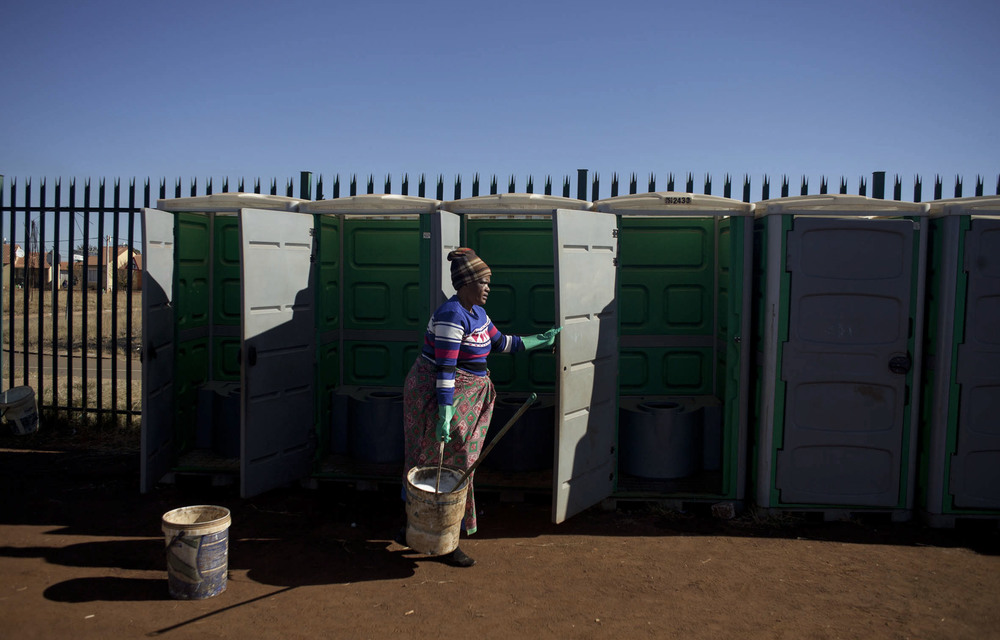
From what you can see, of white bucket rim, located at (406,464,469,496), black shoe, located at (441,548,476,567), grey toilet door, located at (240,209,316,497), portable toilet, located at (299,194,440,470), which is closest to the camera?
white bucket rim, located at (406,464,469,496)

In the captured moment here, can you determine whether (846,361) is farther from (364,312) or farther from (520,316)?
(364,312)

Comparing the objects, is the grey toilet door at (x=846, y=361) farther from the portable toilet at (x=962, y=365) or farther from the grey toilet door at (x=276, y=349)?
the grey toilet door at (x=276, y=349)

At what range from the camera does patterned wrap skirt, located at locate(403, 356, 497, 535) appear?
4793mm

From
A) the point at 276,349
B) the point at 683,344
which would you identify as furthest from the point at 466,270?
the point at 683,344

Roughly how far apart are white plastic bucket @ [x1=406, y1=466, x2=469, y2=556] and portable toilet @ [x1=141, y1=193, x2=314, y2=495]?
6.25 ft

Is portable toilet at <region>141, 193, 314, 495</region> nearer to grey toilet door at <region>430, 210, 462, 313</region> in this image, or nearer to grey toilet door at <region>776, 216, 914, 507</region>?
A: grey toilet door at <region>430, 210, 462, 313</region>

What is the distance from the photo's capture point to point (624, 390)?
707 centimetres

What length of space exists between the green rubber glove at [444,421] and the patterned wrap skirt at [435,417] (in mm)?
136

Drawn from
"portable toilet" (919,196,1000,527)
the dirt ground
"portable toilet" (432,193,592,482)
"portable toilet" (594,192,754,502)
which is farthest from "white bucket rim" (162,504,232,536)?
"portable toilet" (919,196,1000,527)

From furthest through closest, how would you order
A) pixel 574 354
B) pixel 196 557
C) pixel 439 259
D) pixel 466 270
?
pixel 439 259, pixel 574 354, pixel 466 270, pixel 196 557

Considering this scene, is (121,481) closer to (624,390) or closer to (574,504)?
(574,504)

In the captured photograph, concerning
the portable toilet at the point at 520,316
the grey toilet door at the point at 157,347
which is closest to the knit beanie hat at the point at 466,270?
the portable toilet at the point at 520,316

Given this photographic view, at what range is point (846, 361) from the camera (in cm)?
558

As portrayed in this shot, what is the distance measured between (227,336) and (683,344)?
14.3ft
